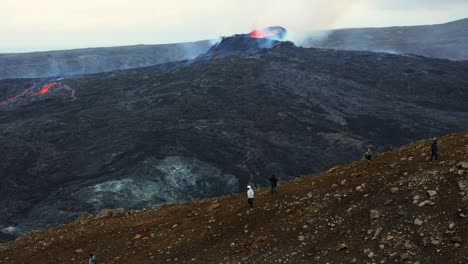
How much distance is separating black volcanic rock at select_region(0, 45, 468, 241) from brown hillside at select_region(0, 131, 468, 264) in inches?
996

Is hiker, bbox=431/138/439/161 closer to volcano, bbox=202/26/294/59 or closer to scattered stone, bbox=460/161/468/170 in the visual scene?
scattered stone, bbox=460/161/468/170

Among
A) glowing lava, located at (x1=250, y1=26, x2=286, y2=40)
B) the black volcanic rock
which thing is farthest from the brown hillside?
glowing lava, located at (x1=250, y1=26, x2=286, y2=40)

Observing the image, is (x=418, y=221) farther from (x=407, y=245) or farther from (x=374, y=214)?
(x=374, y=214)

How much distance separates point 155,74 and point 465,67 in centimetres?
7982

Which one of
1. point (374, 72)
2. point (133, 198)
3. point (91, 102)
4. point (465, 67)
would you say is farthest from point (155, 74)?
point (465, 67)

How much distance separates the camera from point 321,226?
18000 millimetres

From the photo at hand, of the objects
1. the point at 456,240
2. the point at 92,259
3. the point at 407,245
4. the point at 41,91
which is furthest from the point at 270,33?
the point at 456,240

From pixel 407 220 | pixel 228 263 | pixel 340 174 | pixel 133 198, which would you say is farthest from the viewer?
→ pixel 133 198

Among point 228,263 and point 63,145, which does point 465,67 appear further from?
point 228,263

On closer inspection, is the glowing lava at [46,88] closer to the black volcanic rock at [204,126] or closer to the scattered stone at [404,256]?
the black volcanic rock at [204,126]

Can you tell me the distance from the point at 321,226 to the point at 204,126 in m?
55.8

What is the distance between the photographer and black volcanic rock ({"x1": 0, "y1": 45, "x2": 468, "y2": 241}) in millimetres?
54219

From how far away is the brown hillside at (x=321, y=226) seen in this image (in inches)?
609

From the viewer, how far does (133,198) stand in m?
50.8
